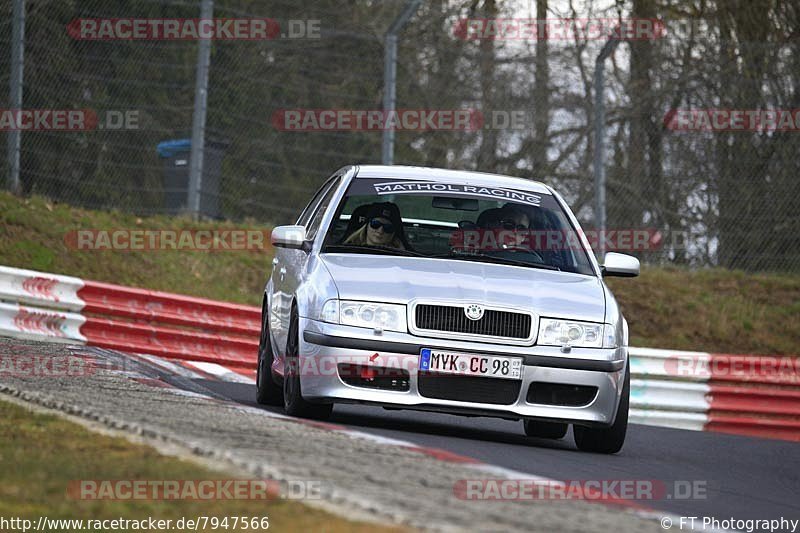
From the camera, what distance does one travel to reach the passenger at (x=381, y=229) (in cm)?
945

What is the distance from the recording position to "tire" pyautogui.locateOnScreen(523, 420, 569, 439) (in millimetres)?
10305

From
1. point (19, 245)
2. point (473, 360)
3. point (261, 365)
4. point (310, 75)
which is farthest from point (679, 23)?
point (473, 360)

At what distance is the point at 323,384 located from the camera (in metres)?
8.44

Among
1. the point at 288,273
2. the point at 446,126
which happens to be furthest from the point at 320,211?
the point at 446,126

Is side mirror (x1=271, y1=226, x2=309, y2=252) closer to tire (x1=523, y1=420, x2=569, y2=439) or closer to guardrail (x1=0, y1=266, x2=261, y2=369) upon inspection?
tire (x1=523, y1=420, x2=569, y2=439)

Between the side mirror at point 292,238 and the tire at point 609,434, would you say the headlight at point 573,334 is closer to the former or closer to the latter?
the tire at point 609,434

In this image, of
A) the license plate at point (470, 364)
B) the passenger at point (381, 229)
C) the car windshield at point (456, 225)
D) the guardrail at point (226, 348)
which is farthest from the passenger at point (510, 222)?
the guardrail at point (226, 348)

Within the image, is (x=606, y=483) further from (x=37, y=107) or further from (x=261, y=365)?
(x=37, y=107)

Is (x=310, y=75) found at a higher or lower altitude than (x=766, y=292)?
higher

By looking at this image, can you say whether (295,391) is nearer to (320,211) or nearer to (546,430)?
(320,211)

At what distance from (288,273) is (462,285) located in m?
1.57

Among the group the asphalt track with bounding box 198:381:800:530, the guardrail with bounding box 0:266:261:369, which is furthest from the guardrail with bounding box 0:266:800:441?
the asphalt track with bounding box 198:381:800:530

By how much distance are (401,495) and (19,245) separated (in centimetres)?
1228

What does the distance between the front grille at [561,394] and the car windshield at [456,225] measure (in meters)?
1.02
